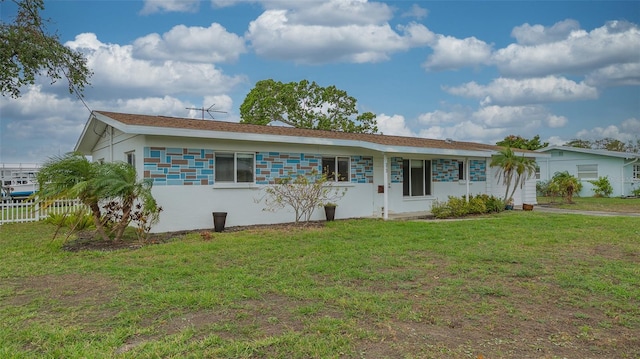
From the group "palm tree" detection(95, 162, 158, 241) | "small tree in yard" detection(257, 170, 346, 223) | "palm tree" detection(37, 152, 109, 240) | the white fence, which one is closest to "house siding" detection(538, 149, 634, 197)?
"small tree in yard" detection(257, 170, 346, 223)

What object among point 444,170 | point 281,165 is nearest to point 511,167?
point 444,170

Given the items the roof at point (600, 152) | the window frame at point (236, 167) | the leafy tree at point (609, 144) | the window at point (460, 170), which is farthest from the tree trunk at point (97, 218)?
the leafy tree at point (609, 144)

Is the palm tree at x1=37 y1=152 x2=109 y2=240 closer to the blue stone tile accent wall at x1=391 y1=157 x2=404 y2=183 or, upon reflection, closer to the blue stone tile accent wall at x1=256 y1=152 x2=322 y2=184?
the blue stone tile accent wall at x1=256 y1=152 x2=322 y2=184

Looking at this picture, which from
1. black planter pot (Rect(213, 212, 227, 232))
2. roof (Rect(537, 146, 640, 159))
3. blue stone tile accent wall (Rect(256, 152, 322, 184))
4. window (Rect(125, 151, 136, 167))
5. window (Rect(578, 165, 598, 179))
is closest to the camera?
black planter pot (Rect(213, 212, 227, 232))

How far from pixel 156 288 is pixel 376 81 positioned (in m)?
15.1

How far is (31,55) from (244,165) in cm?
672

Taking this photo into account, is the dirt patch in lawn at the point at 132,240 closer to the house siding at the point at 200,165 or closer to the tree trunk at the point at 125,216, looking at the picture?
the tree trunk at the point at 125,216

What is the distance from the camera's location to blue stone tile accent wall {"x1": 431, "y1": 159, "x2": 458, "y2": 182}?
16781mm

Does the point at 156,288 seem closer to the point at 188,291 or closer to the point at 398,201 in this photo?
the point at 188,291

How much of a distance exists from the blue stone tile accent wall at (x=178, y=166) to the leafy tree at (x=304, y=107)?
2158 centimetres

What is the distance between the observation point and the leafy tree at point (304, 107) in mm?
33188

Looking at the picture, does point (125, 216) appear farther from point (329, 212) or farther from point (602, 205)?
point (602, 205)

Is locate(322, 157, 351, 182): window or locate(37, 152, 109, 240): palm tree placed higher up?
locate(322, 157, 351, 182): window

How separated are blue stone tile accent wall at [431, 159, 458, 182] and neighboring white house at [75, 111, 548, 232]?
0.14 ft
